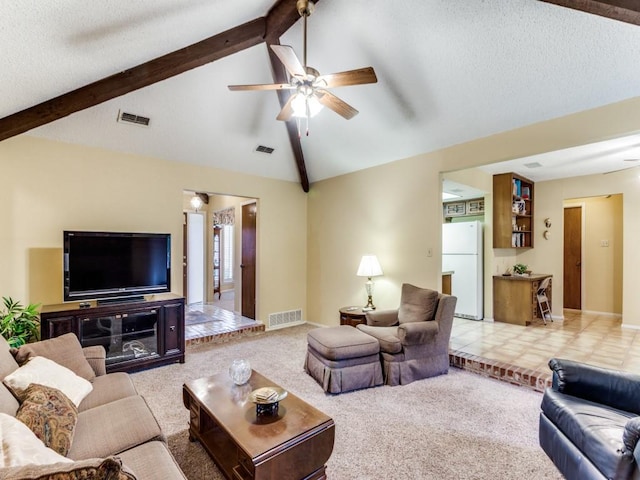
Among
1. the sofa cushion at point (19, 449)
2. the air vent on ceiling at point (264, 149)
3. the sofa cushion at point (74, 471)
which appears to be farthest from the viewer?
the air vent on ceiling at point (264, 149)

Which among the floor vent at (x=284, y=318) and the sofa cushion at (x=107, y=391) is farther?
the floor vent at (x=284, y=318)

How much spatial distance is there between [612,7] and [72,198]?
5048 mm

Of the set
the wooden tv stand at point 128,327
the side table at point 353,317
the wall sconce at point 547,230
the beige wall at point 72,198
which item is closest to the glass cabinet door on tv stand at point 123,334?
the wooden tv stand at point 128,327

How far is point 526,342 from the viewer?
4.18 metres

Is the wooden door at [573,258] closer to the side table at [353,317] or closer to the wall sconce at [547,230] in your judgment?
the wall sconce at [547,230]

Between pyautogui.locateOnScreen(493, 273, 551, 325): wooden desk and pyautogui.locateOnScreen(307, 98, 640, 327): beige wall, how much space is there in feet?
1.39

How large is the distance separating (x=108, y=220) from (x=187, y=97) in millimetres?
1828

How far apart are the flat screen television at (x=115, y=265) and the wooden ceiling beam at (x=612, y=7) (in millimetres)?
4259

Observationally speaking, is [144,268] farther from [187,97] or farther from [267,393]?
[267,393]

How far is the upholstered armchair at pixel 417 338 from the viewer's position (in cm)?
314

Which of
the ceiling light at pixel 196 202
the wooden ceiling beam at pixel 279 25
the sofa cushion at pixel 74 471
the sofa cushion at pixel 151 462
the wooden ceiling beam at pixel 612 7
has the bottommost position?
the sofa cushion at pixel 151 462

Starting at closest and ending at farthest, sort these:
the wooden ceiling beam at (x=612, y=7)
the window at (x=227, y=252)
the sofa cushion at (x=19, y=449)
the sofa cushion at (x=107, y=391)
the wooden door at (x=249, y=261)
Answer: the sofa cushion at (x=19, y=449) → the wooden ceiling beam at (x=612, y=7) → the sofa cushion at (x=107, y=391) → the wooden door at (x=249, y=261) → the window at (x=227, y=252)

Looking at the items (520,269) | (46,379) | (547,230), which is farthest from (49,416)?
(547,230)

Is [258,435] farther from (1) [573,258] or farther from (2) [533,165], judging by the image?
(1) [573,258]
